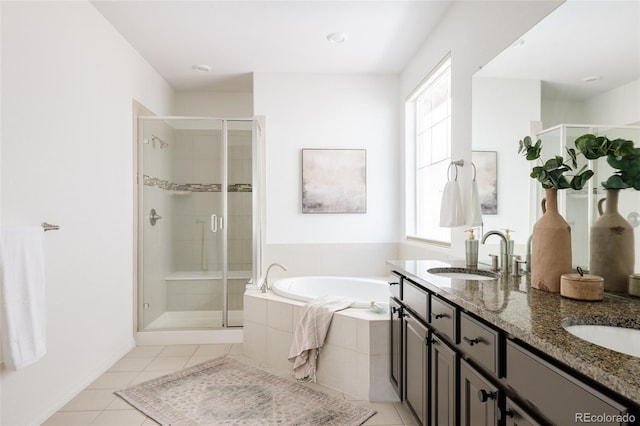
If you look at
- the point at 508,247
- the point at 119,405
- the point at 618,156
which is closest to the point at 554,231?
the point at 618,156

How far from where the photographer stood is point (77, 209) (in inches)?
91.9

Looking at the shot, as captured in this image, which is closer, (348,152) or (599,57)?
(599,57)

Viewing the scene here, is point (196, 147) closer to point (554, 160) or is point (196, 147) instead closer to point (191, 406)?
point (191, 406)

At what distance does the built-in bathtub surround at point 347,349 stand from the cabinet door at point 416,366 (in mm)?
311

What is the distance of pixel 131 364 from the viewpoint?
9.23 feet

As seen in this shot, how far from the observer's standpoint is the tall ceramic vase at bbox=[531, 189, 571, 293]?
1.34 meters

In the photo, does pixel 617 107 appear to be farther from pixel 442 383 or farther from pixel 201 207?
pixel 201 207

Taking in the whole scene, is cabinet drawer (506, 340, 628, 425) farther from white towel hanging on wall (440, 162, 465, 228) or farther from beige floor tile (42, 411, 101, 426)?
beige floor tile (42, 411, 101, 426)

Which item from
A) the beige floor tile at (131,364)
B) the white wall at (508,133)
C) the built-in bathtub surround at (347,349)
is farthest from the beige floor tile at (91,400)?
the white wall at (508,133)

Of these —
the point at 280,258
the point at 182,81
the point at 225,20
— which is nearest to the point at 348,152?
the point at 280,258

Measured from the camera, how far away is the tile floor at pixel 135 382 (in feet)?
6.64

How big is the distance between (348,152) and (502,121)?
6.42 ft

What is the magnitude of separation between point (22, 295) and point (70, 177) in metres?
0.81

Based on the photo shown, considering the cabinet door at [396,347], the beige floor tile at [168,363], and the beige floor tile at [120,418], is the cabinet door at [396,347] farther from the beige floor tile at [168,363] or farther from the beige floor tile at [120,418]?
the beige floor tile at [168,363]
